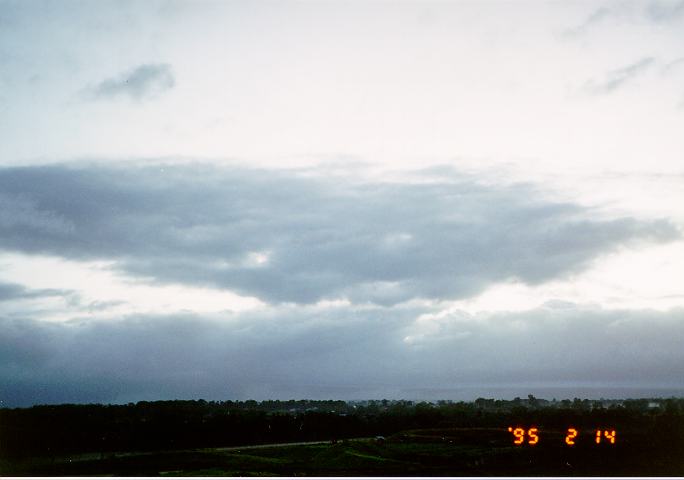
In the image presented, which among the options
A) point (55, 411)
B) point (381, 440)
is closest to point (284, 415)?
point (381, 440)

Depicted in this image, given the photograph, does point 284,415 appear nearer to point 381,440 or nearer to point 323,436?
point 323,436

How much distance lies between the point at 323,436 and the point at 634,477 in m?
7.69

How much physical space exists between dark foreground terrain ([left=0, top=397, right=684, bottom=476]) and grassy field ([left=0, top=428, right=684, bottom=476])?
1.0 inches

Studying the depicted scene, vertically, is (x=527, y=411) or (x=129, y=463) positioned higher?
(x=527, y=411)

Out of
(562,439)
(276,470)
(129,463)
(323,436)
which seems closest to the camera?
(562,439)

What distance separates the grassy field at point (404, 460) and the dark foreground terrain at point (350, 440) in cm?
3

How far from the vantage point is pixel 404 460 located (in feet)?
46.4

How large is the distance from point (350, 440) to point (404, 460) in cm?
169

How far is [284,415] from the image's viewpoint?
17.8m

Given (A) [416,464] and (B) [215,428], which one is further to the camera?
(B) [215,428]

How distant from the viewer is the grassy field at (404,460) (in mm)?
12523

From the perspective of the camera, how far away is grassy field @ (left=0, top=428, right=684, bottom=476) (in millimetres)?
12523

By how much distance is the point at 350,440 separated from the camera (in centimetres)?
1528

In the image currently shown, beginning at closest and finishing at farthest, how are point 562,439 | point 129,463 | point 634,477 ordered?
1. point 634,477
2. point 562,439
3. point 129,463
